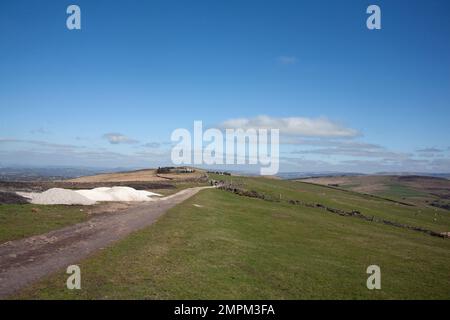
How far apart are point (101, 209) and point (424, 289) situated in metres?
35.0

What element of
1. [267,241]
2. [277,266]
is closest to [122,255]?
[277,266]

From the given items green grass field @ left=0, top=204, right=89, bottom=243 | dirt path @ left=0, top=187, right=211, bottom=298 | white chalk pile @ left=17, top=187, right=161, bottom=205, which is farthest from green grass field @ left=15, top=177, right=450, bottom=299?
white chalk pile @ left=17, top=187, right=161, bottom=205

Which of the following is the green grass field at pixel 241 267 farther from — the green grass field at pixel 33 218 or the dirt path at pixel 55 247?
the green grass field at pixel 33 218

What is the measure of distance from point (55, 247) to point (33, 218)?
41.3 ft

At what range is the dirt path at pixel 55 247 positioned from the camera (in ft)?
61.7

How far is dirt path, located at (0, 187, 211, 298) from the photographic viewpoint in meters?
18.8

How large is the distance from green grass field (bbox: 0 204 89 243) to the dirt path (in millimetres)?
1371

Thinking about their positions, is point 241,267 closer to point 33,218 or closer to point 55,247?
point 55,247

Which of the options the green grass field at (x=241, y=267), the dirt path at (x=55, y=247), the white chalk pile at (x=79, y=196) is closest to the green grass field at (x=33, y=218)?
the dirt path at (x=55, y=247)

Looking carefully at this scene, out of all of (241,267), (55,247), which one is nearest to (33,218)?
(55,247)

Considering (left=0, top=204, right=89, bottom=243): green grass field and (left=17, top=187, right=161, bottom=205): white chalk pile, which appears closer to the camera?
(left=0, top=204, right=89, bottom=243): green grass field

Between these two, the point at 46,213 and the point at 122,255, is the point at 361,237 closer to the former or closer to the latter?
the point at 122,255

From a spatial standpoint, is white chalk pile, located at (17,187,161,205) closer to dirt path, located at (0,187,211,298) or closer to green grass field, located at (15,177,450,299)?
dirt path, located at (0,187,211,298)

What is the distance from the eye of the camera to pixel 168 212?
41.8 metres
